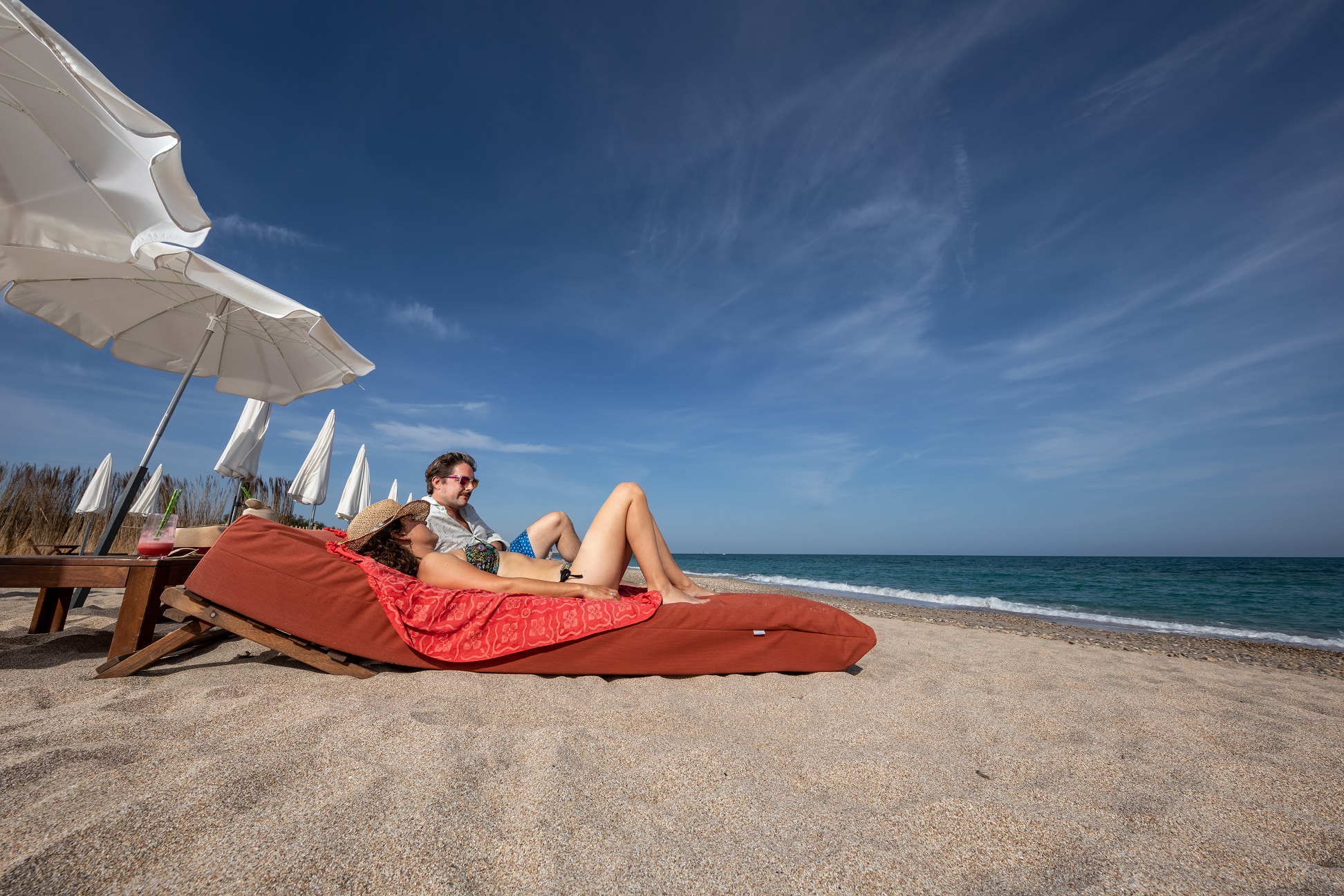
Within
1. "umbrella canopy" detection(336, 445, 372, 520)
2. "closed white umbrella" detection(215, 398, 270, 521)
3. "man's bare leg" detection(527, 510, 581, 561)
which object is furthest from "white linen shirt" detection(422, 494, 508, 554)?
"umbrella canopy" detection(336, 445, 372, 520)

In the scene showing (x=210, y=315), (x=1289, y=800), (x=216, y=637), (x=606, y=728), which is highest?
(x=210, y=315)

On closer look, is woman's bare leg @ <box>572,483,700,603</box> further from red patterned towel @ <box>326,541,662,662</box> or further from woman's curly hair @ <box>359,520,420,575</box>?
woman's curly hair @ <box>359,520,420,575</box>

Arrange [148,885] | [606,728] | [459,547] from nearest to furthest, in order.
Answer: [148,885]
[606,728]
[459,547]

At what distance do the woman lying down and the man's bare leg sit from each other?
68 cm

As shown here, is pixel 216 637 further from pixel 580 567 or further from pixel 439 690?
pixel 580 567

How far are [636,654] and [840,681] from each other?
112 cm

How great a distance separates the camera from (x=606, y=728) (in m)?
2.06

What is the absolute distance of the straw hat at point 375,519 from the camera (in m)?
2.99

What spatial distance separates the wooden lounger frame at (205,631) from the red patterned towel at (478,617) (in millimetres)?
319

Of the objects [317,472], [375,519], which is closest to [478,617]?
[375,519]

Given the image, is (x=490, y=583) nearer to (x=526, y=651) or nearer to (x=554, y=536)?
(x=526, y=651)

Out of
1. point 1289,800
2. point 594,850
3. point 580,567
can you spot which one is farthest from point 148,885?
point 1289,800

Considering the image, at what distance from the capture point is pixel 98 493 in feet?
30.8

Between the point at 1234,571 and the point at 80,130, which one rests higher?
the point at 80,130
